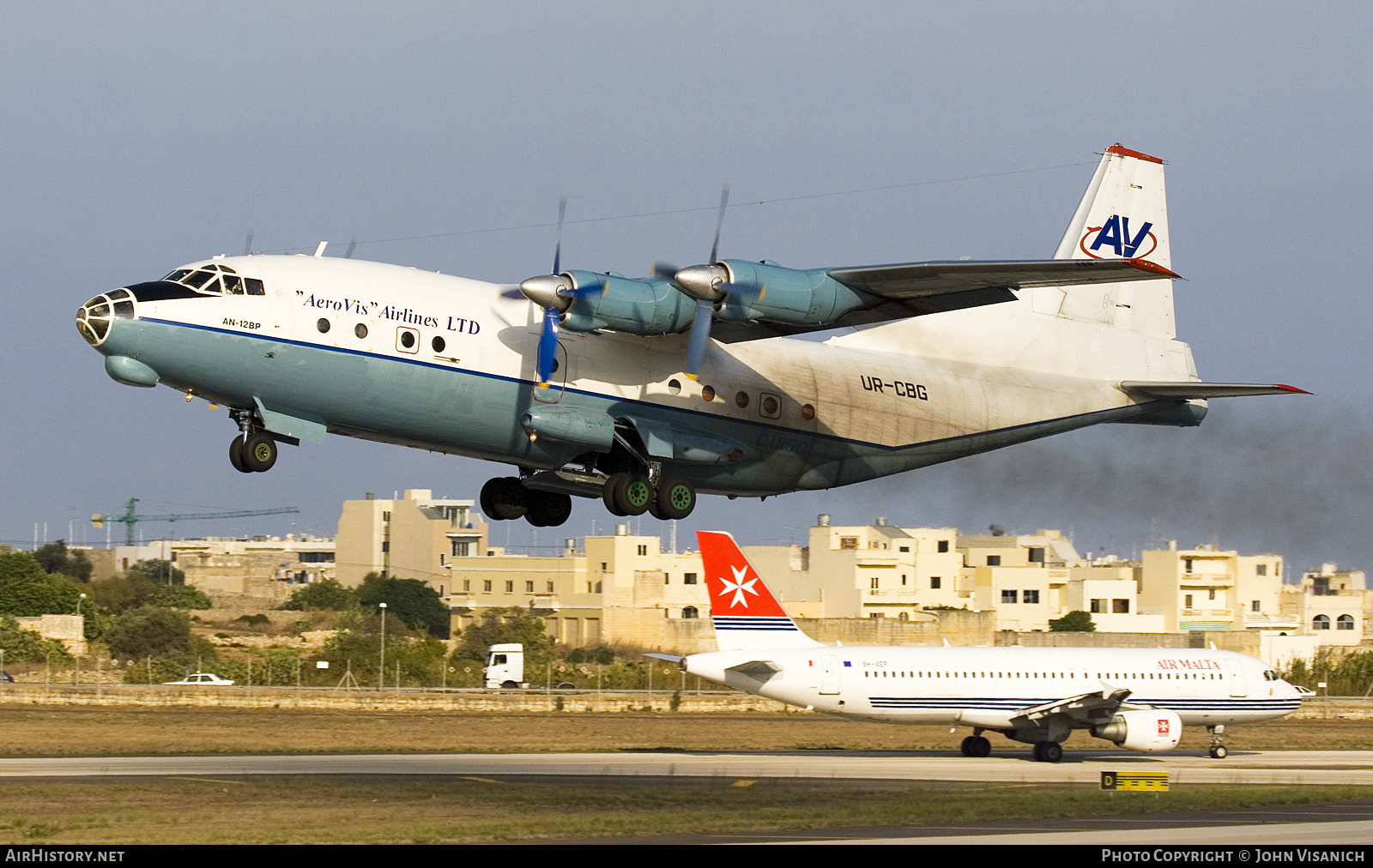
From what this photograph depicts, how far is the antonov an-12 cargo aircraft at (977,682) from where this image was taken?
141 feet

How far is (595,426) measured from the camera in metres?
27.4

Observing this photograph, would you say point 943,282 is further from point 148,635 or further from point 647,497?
point 148,635

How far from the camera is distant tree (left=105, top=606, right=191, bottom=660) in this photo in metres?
79.6

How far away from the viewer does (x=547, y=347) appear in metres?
26.7

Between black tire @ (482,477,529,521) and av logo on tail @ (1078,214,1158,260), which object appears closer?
black tire @ (482,477,529,521)

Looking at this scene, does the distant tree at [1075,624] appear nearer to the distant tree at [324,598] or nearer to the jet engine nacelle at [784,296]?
the distant tree at [324,598]

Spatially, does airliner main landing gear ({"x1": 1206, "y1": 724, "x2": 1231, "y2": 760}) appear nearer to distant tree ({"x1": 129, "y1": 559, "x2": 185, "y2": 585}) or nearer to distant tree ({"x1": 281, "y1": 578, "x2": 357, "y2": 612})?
distant tree ({"x1": 281, "y1": 578, "x2": 357, "y2": 612})

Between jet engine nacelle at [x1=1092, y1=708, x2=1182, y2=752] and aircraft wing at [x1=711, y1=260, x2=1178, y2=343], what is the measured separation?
1845 centimetres

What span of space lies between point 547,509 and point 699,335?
587 centimetres

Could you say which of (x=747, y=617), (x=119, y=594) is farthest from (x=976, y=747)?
(x=119, y=594)

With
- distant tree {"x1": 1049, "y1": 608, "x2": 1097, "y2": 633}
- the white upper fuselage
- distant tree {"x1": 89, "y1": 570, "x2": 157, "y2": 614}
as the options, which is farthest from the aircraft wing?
distant tree {"x1": 89, "y1": 570, "x2": 157, "y2": 614}

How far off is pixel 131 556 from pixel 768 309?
5896 inches
